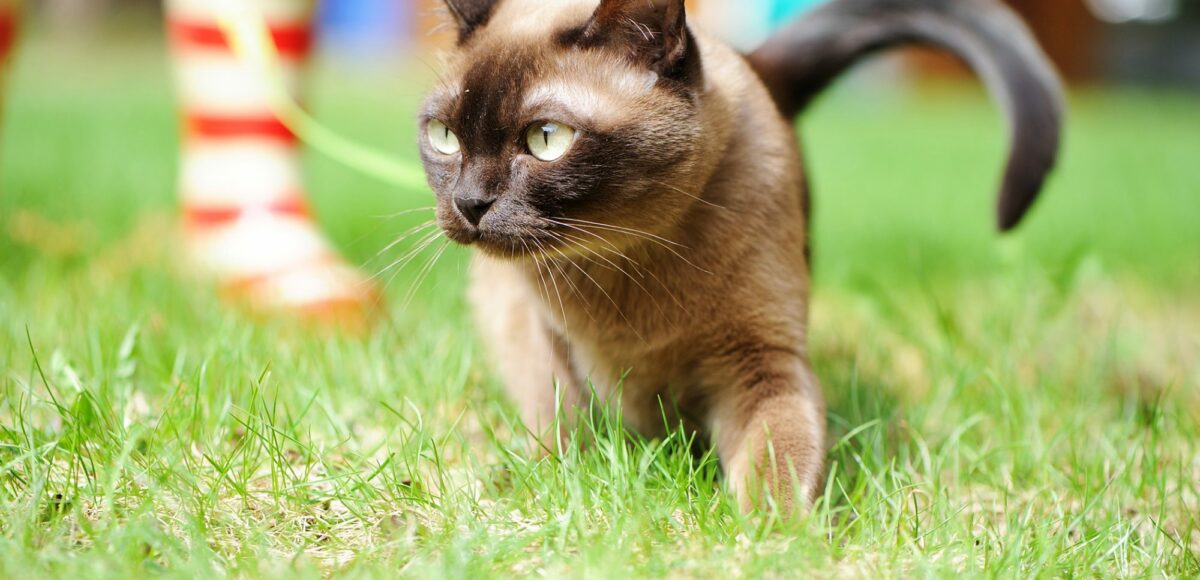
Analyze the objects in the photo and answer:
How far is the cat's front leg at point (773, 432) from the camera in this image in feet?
4.26

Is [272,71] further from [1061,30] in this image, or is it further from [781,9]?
[1061,30]

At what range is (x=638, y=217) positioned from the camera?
1.39 meters

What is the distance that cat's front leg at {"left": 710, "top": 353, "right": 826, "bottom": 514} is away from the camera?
4.26 ft

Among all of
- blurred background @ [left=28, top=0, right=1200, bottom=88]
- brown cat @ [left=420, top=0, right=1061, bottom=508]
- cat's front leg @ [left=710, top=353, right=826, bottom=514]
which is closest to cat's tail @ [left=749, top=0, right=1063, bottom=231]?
brown cat @ [left=420, top=0, right=1061, bottom=508]

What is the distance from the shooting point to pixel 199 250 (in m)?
2.38

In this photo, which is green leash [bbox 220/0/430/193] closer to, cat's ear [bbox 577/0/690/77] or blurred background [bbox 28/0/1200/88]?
cat's ear [bbox 577/0/690/77]

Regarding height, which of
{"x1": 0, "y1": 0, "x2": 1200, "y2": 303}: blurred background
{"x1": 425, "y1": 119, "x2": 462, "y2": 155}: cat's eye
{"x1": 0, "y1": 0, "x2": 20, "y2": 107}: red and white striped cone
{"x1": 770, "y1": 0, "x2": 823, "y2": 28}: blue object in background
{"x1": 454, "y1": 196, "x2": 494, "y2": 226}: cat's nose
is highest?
{"x1": 770, "y1": 0, "x2": 823, "y2": 28}: blue object in background

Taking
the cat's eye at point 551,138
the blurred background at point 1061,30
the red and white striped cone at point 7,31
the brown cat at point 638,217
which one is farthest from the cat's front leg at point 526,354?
the blurred background at point 1061,30

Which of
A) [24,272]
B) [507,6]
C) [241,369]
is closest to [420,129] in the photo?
[507,6]

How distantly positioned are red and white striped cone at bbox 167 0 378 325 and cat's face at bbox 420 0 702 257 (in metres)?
1.00

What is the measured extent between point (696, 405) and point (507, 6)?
0.72m

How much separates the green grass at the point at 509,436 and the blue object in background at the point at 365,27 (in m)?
10.8

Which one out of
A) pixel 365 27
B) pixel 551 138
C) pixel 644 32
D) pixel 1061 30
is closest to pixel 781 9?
pixel 644 32

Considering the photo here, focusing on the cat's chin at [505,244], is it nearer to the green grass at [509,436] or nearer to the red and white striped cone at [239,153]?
the green grass at [509,436]
